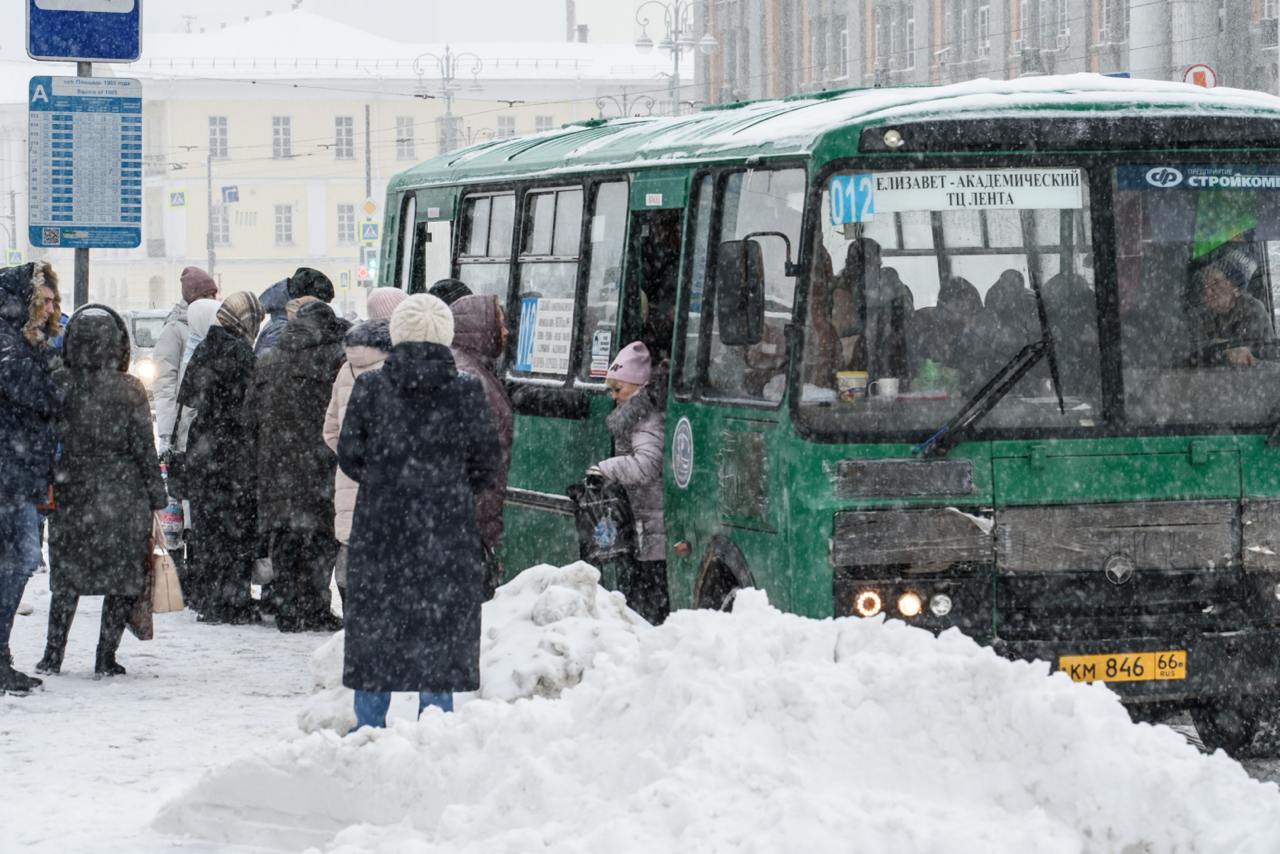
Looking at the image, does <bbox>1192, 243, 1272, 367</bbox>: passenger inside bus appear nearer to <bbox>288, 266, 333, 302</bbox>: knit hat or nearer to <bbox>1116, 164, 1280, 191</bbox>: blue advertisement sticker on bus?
<bbox>1116, 164, 1280, 191</bbox>: blue advertisement sticker on bus

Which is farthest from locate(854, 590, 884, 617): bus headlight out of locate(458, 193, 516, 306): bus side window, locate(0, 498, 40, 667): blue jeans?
locate(458, 193, 516, 306): bus side window

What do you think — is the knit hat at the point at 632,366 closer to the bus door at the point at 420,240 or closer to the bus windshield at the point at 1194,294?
the bus windshield at the point at 1194,294

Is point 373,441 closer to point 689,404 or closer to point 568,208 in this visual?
point 689,404

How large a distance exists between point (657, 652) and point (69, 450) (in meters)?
4.52

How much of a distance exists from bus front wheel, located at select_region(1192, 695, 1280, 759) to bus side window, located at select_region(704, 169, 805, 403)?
2173mm

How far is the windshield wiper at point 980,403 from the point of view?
816cm

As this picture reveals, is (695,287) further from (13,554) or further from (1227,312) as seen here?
(13,554)

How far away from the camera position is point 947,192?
→ 8328mm

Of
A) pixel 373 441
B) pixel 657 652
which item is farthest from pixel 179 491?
pixel 657 652

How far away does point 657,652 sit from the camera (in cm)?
697

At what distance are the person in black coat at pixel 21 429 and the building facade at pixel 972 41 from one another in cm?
3284

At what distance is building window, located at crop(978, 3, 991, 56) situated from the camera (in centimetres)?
5562

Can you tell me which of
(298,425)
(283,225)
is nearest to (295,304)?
(298,425)

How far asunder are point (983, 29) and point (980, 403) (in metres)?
49.2
